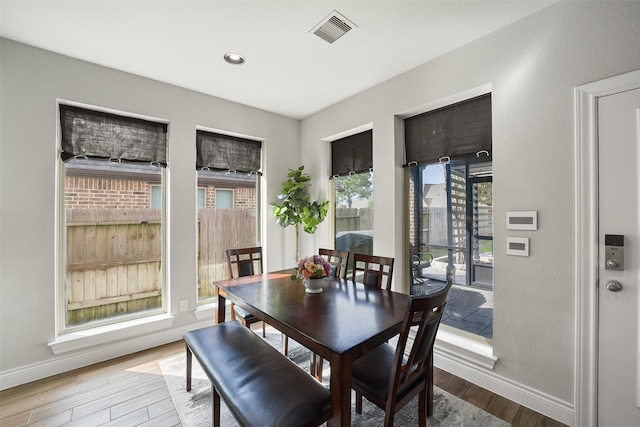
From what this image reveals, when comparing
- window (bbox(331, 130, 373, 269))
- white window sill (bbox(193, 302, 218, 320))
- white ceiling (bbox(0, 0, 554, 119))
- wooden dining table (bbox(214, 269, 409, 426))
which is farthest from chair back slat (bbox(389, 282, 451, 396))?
white window sill (bbox(193, 302, 218, 320))

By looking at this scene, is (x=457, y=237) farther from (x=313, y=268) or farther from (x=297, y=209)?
(x=297, y=209)

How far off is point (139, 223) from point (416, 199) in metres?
3.06

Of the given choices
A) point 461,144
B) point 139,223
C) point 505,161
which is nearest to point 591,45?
point 505,161

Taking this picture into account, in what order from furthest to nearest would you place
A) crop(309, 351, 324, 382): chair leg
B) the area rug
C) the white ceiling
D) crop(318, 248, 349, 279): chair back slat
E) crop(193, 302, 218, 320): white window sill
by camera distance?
crop(193, 302, 218, 320): white window sill
crop(318, 248, 349, 279): chair back slat
crop(309, 351, 324, 382): chair leg
the white ceiling
the area rug

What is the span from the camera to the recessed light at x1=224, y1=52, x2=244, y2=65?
8.28 feet

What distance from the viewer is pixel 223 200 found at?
144 inches

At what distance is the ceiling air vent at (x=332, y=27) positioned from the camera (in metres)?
2.06

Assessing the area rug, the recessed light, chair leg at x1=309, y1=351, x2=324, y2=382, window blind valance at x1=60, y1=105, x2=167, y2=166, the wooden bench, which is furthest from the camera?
window blind valance at x1=60, y1=105, x2=167, y2=166

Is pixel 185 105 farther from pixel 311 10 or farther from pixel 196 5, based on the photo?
pixel 311 10

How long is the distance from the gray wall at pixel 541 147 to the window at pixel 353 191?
1250mm

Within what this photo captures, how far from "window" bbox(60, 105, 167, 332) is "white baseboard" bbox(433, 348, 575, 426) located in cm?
305

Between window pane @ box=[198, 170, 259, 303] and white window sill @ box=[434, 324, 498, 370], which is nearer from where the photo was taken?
white window sill @ box=[434, 324, 498, 370]

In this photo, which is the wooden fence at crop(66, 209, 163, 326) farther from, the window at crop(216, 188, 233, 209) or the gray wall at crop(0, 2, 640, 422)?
the window at crop(216, 188, 233, 209)

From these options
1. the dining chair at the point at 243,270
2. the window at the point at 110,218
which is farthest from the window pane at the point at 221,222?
the window at the point at 110,218
